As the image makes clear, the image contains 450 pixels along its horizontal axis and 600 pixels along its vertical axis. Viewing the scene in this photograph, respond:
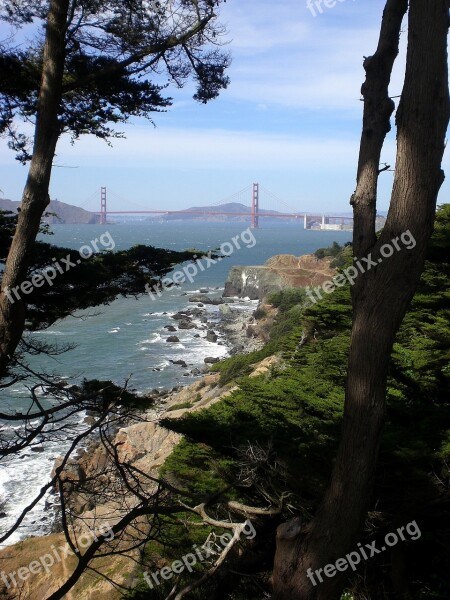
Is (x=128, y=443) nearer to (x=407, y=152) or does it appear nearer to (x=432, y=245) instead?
(x=432, y=245)

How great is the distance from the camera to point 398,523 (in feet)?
14.0

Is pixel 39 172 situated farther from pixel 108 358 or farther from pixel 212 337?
pixel 212 337

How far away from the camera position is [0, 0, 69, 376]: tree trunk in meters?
4.52

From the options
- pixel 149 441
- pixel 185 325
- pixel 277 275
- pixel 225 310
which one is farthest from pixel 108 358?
pixel 277 275

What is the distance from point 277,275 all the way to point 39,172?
37812mm

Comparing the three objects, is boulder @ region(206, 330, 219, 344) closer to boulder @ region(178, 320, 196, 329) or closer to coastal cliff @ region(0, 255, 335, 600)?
coastal cliff @ region(0, 255, 335, 600)

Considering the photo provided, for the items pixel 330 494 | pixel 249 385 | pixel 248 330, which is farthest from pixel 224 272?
pixel 330 494

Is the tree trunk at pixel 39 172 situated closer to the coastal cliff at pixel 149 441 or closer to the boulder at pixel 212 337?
the coastal cliff at pixel 149 441

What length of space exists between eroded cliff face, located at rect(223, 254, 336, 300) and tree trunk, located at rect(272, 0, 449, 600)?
34.9 meters

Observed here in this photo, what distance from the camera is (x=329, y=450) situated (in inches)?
196

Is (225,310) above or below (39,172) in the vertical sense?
below

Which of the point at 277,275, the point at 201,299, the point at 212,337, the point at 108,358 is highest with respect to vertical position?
the point at 277,275

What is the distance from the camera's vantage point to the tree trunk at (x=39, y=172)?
4.52m

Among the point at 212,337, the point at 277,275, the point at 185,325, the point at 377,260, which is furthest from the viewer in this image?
the point at 277,275
